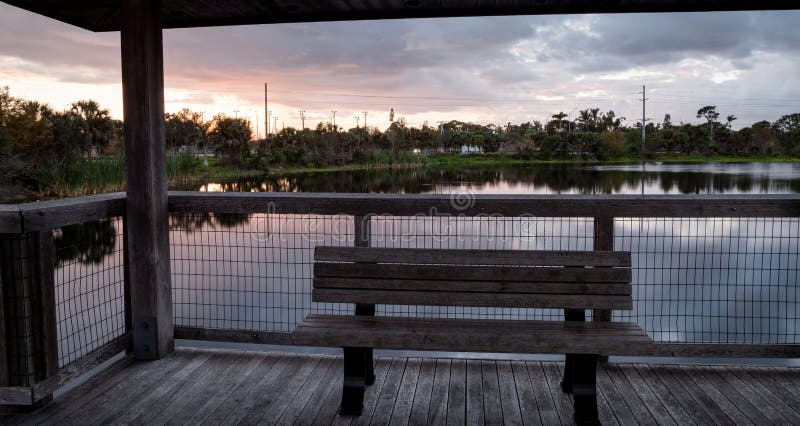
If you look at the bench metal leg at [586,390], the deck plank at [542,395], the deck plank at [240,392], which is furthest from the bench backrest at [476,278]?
the deck plank at [240,392]

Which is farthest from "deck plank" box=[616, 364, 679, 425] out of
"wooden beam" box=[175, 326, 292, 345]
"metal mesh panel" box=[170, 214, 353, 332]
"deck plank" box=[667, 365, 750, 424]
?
"wooden beam" box=[175, 326, 292, 345]

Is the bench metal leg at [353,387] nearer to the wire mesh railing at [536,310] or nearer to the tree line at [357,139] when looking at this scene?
the wire mesh railing at [536,310]

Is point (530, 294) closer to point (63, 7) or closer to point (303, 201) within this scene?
point (303, 201)

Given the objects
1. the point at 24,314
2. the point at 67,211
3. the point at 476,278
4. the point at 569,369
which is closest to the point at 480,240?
the point at 569,369

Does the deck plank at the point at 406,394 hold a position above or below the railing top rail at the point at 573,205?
below

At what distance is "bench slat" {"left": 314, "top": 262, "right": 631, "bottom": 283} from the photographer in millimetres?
2672

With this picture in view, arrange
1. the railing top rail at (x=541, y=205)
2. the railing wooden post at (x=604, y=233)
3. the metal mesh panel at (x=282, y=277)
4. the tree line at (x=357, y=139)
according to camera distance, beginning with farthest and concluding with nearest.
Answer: the tree line at (x=357, y=139) < the metal mesh panel at (x=282, y=277) < the railing wooden post at (x=604, y=233) < the railing top rail at (x=541, y=205)

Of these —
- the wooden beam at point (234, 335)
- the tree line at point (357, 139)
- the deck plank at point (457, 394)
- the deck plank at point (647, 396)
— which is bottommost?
the deck plank at point (647, 396)

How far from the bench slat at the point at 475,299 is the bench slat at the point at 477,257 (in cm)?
15

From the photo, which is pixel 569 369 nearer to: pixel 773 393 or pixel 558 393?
pixel 558 393

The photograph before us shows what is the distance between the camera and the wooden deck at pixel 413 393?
2648 millimetres

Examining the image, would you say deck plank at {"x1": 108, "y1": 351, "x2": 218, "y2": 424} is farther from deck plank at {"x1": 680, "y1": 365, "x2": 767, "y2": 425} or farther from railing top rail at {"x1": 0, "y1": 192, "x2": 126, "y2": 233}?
deck plank at {"x1": 680, "y1": 365, "x2": 767, "y2": 425}

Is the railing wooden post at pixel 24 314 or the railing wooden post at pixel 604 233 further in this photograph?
the railing wooden post at pixel 604 233

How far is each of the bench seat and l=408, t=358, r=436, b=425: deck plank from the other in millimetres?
409
